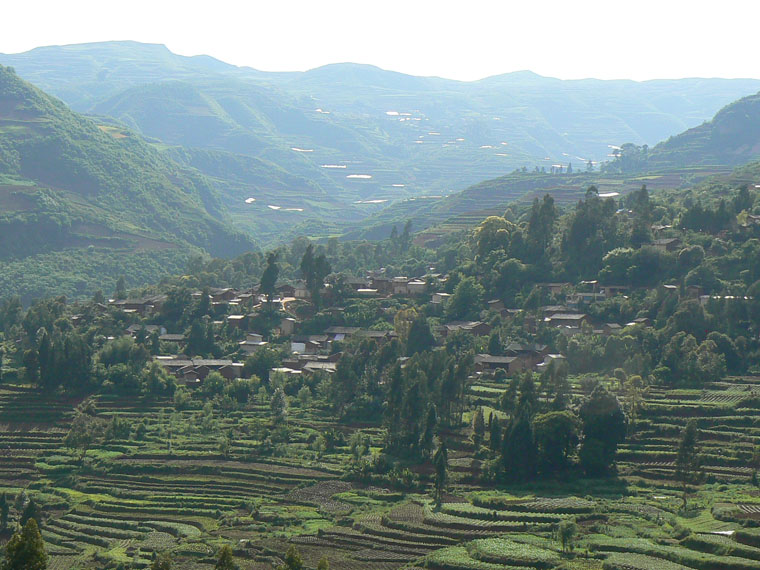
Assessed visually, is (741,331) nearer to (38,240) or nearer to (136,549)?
Result: (136,549)

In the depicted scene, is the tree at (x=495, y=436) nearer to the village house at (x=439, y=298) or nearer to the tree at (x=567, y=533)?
the tree at (x=567, y=533)

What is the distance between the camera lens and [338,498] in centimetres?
4788

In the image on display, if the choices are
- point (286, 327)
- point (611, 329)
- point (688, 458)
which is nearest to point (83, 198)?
point (286, 327)

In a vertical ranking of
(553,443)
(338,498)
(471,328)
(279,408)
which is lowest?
(338,498)

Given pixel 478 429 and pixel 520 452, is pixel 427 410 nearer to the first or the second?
pixel 478 429

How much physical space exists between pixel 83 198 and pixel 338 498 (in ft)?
340

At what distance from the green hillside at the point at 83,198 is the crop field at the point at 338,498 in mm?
60665

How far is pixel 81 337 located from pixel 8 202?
2885 inches

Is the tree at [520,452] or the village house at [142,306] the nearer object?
the tree at [520,452]

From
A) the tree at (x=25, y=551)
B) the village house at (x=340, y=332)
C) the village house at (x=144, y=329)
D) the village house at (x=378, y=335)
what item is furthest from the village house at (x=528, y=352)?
the tree at (x=25, y=551)

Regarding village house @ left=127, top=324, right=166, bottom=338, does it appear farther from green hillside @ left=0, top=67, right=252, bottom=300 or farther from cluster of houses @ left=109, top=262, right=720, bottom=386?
green hillside @ left=0, top=67, right=252, bottom=300

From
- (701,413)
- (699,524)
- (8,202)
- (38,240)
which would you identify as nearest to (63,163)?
(8,202)

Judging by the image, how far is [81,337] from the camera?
6581cm

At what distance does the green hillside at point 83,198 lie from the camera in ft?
414
